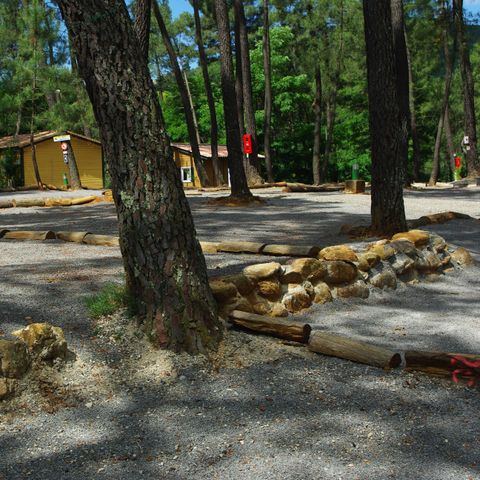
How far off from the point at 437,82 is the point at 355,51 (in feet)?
25.3

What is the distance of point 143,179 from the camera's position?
12.8ft

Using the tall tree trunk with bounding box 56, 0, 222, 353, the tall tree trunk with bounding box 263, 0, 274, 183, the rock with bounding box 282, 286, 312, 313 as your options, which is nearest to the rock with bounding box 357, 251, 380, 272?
the rock with bounding box 282, 286, 312, 313

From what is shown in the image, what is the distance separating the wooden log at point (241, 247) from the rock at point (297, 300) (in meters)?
1.34

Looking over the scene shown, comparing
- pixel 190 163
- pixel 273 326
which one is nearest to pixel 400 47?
pixel 273 326

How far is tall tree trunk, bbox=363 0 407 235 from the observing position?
24.1 feet

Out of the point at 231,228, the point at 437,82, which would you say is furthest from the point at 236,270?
the point at 437,82

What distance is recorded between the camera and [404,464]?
2803mm

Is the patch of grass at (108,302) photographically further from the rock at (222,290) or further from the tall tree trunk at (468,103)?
the tall tree trunk at (468,103)

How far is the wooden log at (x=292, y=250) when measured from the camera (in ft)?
19.5

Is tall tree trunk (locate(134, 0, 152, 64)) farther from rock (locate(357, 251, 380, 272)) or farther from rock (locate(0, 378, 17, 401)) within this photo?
rock (locate(0, 378, 17, 401))

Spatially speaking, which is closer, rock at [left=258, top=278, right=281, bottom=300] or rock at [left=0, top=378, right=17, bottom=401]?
rock at [left=0, top=378, right=17, bottom=401]

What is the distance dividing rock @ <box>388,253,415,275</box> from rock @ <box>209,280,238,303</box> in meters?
2.26

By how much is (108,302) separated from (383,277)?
2722 mm

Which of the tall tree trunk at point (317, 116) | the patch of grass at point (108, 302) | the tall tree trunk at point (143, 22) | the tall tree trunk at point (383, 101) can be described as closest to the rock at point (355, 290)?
the patch of grass at point (108, 302)
